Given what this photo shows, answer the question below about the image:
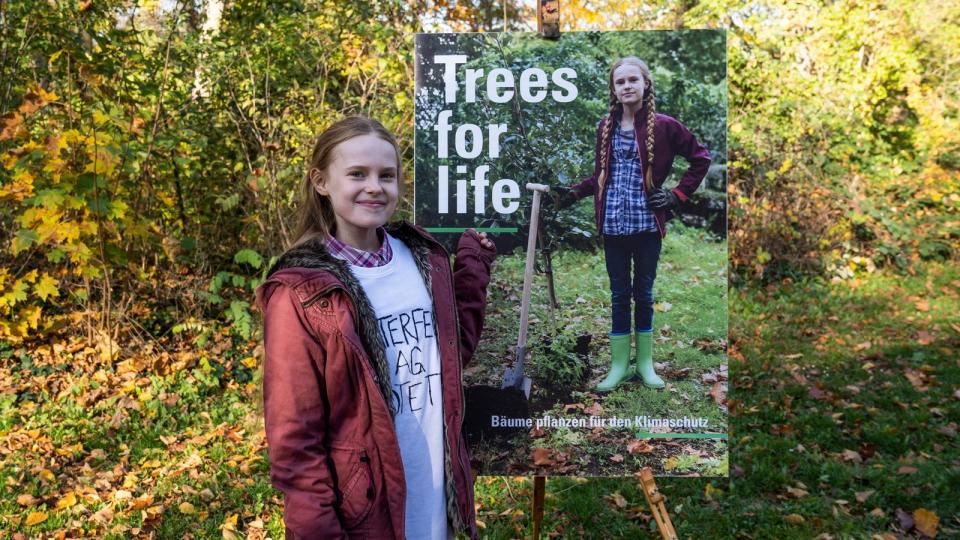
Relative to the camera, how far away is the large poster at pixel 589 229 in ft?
9.27

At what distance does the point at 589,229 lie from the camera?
288 centimetres

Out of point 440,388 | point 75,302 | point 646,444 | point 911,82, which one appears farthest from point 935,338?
point 75,302

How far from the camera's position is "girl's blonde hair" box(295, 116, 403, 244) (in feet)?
6.79

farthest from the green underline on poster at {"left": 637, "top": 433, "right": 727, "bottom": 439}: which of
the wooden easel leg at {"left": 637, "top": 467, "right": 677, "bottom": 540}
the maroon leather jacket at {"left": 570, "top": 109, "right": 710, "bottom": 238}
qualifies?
the maroon leather jacket at {"left": 570, "top": 109, "right": 710, "bottom": 238}

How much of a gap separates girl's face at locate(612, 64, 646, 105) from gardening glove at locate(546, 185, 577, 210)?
0.38 metres

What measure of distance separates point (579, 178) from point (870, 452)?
3.17m

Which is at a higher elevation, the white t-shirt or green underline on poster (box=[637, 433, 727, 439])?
the white t-shirt

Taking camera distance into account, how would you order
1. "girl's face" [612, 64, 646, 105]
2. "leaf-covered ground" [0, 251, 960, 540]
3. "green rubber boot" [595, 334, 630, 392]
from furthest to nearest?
"leaf-covered ground" [0, 251, 960, 540] < "green rubber boot" [595, 334, 630, 392] < "girl's face" [612, 64, 646, 105]

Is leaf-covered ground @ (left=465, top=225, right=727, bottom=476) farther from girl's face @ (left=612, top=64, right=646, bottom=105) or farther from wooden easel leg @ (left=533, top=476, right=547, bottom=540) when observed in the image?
girl's face @ (left=612, top=64, right=646, bottom=105)

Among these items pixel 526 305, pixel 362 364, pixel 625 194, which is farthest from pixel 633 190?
pixel 362 364

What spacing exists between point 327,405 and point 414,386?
274mm

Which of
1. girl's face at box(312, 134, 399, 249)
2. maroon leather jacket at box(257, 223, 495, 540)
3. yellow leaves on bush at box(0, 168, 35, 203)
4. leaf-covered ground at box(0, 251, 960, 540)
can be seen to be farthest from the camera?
yellow leaves on bush at box(0, 168, 35, 203)

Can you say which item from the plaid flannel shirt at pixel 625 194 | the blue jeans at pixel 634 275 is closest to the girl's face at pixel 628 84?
the plaid flannel shirt at pixel 625 194

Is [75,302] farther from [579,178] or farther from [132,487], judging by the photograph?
[579,178]
